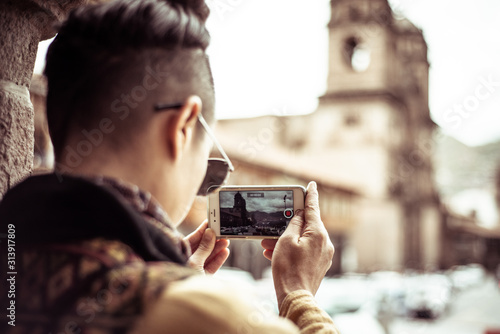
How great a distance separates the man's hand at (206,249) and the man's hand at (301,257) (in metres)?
0.24

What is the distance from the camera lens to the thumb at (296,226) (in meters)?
1.30

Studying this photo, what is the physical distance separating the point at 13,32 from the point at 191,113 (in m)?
0.84

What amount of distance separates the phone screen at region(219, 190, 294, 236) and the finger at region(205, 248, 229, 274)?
7cm

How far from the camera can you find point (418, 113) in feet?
136

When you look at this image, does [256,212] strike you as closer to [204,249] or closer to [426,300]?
[204,249]

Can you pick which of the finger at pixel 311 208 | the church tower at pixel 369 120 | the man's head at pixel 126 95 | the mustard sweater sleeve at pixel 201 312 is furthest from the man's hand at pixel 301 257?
the church tower at pixel 369 120

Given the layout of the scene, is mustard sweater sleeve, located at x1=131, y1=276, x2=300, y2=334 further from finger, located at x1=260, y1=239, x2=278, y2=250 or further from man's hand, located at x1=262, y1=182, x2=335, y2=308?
finger, located at x1=260, y1=239, x2=278, y2=250

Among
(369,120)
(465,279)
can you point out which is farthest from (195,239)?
(465,279)

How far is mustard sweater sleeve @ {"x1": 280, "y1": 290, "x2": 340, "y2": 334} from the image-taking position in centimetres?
108

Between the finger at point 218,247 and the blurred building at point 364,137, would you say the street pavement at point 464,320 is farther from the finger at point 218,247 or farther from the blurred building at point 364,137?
the finger at point 218,247

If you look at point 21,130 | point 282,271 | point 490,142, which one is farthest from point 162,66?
point 490,142

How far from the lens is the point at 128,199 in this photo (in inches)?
35.6

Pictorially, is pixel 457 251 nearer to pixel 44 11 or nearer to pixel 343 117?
pixel 343 117

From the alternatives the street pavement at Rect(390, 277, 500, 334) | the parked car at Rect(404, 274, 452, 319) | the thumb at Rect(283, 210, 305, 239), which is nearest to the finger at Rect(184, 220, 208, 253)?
the thumb at Rect(283, 210, 305, 239)
